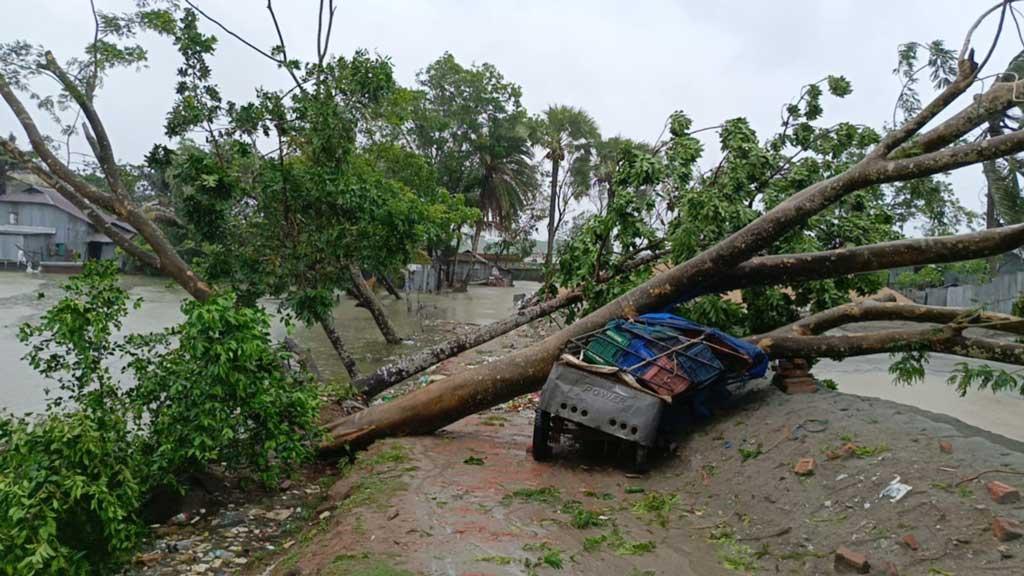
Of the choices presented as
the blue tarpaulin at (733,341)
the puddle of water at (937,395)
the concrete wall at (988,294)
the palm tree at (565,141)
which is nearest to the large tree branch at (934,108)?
the blue tarpaulin at (733,341)

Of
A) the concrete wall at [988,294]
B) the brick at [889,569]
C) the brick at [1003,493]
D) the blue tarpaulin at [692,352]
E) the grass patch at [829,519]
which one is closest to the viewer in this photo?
the brick at [889,569]

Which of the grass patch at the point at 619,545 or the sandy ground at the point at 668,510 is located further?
the grass patch at the point at 619,545

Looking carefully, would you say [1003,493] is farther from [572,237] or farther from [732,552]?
[572,237]

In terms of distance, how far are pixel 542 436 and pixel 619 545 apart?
172cm

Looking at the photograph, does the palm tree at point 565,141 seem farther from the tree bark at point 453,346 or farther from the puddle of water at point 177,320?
the tree bark at point 453,346

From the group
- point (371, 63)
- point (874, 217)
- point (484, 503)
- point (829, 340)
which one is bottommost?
point (484, 503)

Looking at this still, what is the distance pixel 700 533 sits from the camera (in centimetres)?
417

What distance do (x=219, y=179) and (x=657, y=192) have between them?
482 cm

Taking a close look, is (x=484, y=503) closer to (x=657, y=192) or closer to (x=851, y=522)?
(x=851, y=522)

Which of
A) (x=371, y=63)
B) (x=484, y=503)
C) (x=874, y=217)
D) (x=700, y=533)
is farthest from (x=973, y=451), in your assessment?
(x=371, y=63)

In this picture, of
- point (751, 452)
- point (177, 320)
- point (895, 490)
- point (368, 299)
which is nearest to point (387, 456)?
point (751, 452)

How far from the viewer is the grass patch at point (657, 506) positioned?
443 centimetres

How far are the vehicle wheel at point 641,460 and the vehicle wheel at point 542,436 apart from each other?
2.34 ft

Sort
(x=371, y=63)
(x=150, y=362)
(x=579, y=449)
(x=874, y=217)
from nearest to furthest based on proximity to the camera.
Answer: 1. (x=150, y=362)
2. (x=579, y=449)
3. (x=874, y=217)
4. (x=371, y=63)
